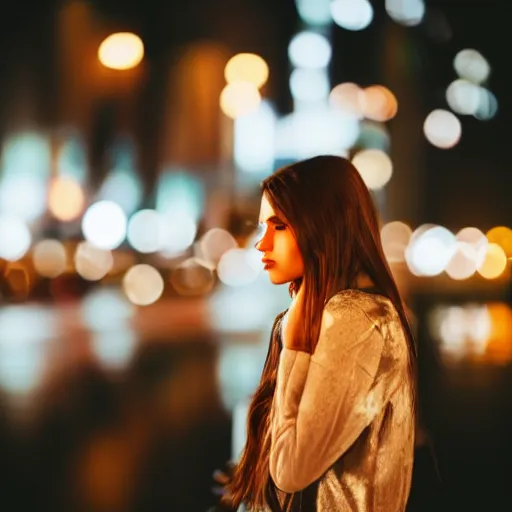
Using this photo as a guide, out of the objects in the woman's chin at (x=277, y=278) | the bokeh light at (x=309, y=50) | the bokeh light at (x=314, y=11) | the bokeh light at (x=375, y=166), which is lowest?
the woman's chin at (x=277, y=278)

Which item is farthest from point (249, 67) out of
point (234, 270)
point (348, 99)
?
point (234, 270)

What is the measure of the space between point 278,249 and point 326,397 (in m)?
0.40

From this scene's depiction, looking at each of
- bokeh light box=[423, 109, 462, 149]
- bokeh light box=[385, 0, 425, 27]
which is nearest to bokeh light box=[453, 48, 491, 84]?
bokeh light box=[423, 109, 462, 149]

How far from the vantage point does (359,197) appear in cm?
198

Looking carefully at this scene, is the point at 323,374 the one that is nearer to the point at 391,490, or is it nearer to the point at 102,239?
the point at 391,490

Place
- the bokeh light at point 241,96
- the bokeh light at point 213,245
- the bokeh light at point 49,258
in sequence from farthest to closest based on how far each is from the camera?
the bokeh light at point 213,245, the bokeh light at point 49,258, the bokeh light at point 241,96

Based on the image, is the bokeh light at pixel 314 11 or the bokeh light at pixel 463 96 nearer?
the bokeh light at pixel 314 11

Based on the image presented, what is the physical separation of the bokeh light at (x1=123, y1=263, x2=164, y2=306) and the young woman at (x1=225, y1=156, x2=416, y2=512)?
2961cm

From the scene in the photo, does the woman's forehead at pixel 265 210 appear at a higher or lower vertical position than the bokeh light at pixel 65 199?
lower

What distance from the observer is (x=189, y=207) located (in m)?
41.0

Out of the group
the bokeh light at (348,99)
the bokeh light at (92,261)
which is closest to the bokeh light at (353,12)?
the bokeh light at (348,99)

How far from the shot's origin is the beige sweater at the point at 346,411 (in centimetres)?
179

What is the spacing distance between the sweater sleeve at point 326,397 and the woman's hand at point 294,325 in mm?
27

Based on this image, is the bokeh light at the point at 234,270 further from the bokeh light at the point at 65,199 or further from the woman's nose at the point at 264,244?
the woman's nose at the point at 264,244
